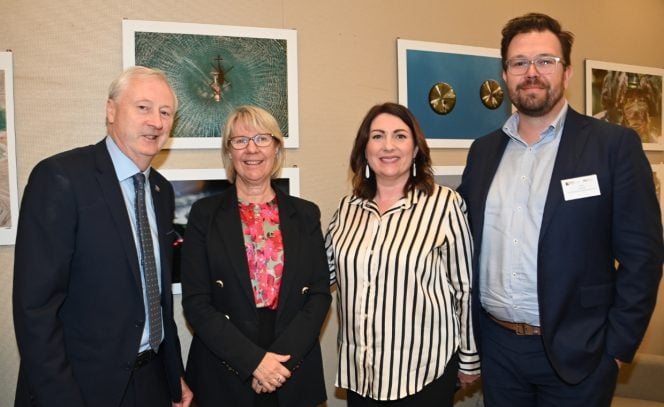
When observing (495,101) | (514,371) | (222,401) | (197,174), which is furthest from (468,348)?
(495,101)

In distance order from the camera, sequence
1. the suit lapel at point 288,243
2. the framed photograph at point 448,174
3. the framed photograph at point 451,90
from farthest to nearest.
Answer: the framed photograph at point 448,174, the framed photograph at point 451,90, the suit lapel at point 288,243

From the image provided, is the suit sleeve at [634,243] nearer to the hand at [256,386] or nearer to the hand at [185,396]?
the hand at [256,386]

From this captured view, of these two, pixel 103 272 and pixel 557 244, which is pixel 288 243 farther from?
pixel 557 244

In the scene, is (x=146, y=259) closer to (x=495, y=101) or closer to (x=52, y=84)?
(x=52, y=84)

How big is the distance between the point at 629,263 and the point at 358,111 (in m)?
1.69

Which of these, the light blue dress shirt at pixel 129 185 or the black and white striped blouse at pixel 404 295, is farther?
the black and white striped blouse at pixel 404 295

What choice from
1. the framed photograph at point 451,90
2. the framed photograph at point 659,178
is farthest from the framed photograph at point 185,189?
the framed photograph at point 659,178

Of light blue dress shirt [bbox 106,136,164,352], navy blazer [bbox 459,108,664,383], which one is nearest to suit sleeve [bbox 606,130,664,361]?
navy blazer [bbox 459,108,664,383]

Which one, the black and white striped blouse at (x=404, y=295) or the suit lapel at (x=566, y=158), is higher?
the suit lapel at (x=566, y=158)

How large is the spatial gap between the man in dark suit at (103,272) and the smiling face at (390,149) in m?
0.87

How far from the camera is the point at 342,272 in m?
2.06

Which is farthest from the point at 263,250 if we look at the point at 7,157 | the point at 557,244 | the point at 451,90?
the point at 451,90

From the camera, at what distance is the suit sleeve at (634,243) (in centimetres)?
179

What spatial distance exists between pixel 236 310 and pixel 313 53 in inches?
63.4
